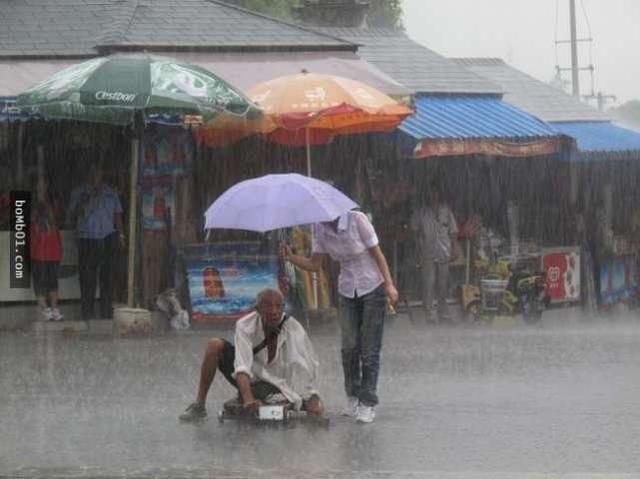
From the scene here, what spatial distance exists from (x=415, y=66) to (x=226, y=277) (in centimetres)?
705

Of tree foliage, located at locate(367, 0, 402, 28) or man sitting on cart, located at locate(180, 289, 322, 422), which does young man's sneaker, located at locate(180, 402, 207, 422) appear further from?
tree foliage, located at locate(367, 0, 402, 28)

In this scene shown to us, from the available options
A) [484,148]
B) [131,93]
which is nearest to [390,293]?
[131,93]

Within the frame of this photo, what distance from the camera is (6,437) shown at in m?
10.6

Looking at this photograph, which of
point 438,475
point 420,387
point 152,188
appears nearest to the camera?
point 438,475

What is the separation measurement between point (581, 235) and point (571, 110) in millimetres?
2876

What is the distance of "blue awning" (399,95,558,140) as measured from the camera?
20719 millimetres

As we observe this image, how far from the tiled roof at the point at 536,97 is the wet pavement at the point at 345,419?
9421mm

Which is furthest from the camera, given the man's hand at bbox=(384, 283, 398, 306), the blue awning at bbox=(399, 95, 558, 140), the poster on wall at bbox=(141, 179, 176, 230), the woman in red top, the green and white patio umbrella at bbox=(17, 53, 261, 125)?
the blue awning at bbox=(399, 95, 558, 140)

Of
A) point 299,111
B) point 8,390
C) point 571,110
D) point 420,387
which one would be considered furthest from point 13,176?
point 571,110

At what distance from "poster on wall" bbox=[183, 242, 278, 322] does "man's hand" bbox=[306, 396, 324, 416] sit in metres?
7.89

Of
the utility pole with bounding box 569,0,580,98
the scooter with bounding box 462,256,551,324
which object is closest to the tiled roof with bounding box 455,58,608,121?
the scooter with bounding box 462,256,551,324

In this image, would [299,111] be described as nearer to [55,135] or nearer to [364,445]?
[55,135]

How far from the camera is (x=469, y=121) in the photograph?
2167cm

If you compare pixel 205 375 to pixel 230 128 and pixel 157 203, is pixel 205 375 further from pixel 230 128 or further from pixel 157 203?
pixel 157 203
